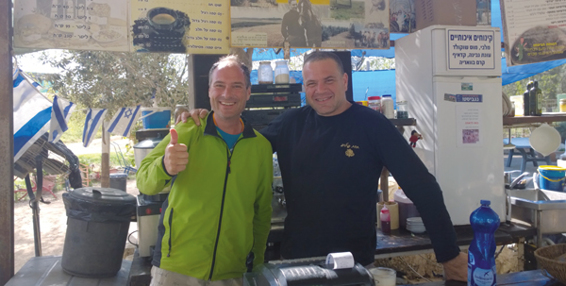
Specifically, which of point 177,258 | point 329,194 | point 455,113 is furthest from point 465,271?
point 455,113

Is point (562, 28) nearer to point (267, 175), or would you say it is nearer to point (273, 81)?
point (273, 81)

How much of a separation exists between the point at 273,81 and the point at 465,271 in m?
1.98

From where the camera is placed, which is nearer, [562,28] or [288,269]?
[288,269]

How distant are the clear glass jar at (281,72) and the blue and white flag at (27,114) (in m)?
2.04

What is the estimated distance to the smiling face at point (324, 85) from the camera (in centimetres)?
195

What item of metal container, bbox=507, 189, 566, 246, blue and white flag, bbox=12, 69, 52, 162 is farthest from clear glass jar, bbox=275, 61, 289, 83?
metal container, bbox=507, 189, 566, 246

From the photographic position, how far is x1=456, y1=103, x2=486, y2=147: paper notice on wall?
3.19m

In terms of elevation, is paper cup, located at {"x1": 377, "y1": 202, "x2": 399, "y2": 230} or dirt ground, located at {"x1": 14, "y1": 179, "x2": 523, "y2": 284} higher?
paper cup, located at {"x1": 377, "y1": 202, "x2": 399, "y2": 230}

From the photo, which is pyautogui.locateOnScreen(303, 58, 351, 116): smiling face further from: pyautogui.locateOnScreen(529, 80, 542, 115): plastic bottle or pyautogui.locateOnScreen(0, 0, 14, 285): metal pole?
pyautogui.locateOnScreen(529, 80, 542, 115): plastic bottle

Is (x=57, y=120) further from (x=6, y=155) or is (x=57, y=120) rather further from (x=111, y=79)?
(x=111, y=79)

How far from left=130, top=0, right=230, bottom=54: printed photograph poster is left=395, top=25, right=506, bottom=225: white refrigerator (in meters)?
1.67

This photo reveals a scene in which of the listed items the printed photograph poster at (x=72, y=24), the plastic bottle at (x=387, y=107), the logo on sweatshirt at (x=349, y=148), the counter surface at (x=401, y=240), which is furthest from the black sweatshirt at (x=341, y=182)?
the printed photograph poster at (x=72, y=24)

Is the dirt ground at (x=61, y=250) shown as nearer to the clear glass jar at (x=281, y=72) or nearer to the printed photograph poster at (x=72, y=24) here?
the printed photograph poster at (x=72, y=24)

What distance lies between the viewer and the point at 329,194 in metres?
1.90
